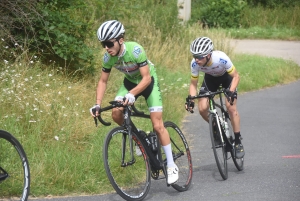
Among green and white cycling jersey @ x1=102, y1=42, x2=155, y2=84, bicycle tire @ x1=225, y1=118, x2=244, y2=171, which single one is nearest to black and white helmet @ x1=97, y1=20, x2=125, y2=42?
green and white cycling jersey @ x1=102, y1=42, x2=155, y2=84

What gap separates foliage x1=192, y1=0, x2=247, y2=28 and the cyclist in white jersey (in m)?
23.2

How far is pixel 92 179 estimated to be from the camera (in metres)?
8.02

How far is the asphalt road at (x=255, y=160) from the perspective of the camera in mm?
7824

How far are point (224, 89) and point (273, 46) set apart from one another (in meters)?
17.5

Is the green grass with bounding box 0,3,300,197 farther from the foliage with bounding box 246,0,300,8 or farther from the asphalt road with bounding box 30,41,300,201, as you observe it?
the foliage with bounding box 246,0,300,8

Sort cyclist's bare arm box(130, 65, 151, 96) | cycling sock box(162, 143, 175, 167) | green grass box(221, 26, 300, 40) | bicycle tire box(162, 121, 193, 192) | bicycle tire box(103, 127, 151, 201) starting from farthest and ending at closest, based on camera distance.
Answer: green grass box(221, 26, 300, 40) → bicycle tire box(162, 121, 193, 192) → cycling sock box(162, 143, 175, 167) → cyclist's bare arm box(130, 65, 151, 96) → bicycle tire box(103, 127, 151, 201)

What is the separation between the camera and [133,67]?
7582 millimetres

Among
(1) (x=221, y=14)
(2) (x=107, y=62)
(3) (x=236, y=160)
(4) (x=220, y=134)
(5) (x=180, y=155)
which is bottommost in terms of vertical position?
(3) (x=236, y=160)

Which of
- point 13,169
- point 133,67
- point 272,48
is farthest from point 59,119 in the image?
point 272,48

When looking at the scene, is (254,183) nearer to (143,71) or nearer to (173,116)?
(143,71)

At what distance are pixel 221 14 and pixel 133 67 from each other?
26.0 meters

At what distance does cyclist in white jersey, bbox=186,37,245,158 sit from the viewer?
8562mm

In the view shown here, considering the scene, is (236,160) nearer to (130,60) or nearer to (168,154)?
(168,154)

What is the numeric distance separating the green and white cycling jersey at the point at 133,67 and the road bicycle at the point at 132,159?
0.21 m
